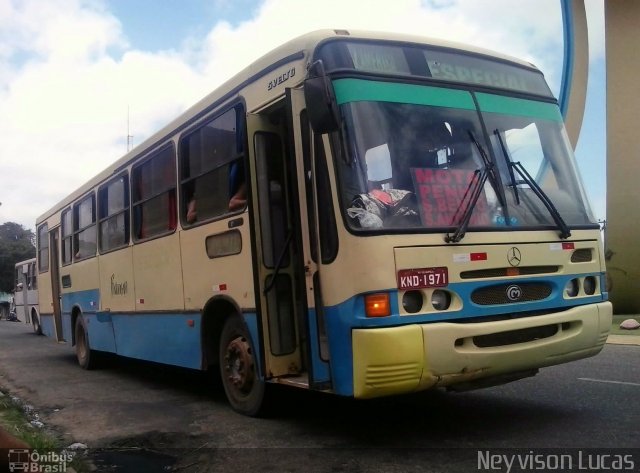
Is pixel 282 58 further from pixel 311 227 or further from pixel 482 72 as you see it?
pixel 482 72

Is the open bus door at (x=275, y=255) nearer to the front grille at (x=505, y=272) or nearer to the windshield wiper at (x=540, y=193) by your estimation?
the front grille at (x=505, y=272)

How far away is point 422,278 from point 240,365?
2.32 m

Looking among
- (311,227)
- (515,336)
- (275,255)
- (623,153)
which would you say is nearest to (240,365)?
(275,255)

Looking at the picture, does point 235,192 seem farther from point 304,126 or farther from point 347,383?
point 347,383

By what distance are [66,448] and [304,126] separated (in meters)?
3.28

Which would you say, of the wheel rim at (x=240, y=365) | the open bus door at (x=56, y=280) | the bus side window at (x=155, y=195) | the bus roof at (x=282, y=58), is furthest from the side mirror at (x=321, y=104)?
the open bus door at (x=56, y=280)

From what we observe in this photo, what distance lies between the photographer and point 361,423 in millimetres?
5523

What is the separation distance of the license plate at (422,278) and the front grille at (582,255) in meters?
1.31

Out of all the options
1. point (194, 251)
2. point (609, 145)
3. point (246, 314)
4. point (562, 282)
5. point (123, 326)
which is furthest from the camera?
point (609, 145)

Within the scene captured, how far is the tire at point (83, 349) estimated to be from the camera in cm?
1063

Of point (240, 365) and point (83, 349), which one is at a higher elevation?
point (240, 365)

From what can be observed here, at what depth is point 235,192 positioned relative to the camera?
582 cm

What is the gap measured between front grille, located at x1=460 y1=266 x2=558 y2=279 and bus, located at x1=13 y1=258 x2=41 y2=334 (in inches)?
724

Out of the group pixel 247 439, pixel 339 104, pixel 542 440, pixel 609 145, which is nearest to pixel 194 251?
pixel 247 439
